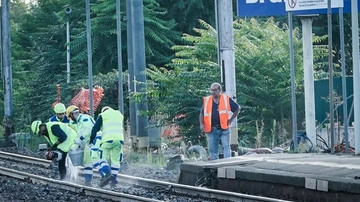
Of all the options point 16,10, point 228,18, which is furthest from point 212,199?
point 16,10

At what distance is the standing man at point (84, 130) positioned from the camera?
1789cm

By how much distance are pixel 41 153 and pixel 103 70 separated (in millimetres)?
13363

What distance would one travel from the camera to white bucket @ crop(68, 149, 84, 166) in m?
18.7

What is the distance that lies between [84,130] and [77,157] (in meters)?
1.28

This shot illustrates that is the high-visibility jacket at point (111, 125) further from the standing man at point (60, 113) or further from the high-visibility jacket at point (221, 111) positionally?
the high-visibility jacket at point (221, 111)

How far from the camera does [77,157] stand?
19.0 meters

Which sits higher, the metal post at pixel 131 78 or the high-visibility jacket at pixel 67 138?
the metal post at pixel 131 78

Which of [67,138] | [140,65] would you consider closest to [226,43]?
[67,138]

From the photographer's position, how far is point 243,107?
81.7 ft

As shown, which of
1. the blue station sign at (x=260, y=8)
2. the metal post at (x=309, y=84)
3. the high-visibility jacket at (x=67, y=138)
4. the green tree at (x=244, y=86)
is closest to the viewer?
the high-visibility jacket at (x=67, y=138)

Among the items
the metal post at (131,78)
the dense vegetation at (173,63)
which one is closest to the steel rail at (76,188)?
the metal post at (131,78)

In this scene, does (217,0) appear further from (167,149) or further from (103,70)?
(103,70)

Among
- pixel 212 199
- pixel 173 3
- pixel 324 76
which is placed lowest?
pixel 212 199

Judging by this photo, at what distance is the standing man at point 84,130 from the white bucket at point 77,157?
0.94 ft
